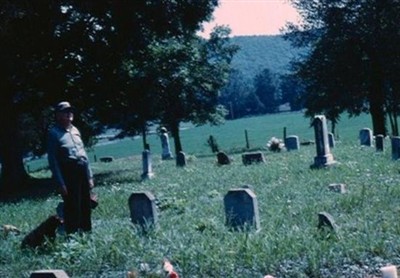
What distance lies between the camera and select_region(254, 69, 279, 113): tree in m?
121

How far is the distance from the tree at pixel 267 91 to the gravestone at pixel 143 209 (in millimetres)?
111688

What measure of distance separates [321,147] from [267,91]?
106 metres

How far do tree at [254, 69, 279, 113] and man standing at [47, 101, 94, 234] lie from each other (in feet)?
367

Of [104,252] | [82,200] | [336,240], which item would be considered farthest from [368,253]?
[82,200]

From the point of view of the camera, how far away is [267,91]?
403 ft

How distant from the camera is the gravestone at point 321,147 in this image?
1720cm

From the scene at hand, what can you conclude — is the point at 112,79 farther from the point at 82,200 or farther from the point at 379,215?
the point at 379,215

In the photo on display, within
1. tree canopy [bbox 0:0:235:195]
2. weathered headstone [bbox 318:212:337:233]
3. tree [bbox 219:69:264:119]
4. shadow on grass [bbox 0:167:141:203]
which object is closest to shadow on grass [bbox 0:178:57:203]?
shadow on grass [bbox 0:167:141:203]

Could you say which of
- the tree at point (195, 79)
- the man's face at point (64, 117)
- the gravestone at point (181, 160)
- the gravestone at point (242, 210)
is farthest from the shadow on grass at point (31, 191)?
the tree at point (195, 79)

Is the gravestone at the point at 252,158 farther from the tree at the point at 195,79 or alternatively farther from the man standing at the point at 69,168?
the man standing at the point at 69,168

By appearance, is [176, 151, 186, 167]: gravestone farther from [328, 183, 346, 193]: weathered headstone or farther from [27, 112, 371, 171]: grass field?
[27, 112, 371, 171]: grass field

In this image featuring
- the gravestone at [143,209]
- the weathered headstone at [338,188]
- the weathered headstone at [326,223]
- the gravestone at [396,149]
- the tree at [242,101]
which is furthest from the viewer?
the tree at [242,101]

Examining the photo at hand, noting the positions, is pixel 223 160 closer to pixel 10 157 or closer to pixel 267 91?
pixel 10 157

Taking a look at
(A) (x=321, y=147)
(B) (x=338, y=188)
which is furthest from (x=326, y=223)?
(A) (x=321, y=147)
